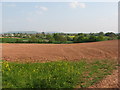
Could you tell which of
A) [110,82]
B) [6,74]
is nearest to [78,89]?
[110,82]

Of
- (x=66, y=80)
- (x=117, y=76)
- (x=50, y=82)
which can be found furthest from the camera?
(x=117, y=76)

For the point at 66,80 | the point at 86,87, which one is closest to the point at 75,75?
the point at 66,80

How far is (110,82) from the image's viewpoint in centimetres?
427

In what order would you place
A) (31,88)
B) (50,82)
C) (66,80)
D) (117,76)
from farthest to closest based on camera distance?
(117,76)
(66,80)
(50,82)
(31,88)

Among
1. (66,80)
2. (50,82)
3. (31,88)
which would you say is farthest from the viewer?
(66,80)

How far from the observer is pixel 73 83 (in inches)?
164

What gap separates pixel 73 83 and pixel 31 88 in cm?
138

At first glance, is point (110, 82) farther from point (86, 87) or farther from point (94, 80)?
point (86, 87)

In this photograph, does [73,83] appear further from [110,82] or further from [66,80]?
[110,82]

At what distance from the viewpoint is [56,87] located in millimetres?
3852

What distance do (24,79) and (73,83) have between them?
170cm

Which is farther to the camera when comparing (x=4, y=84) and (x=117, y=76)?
(x=117, y=76)

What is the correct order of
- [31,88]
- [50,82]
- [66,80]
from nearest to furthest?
[31,88]
[50,82]
[66,80]

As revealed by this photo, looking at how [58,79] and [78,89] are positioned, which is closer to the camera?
[78,89]
